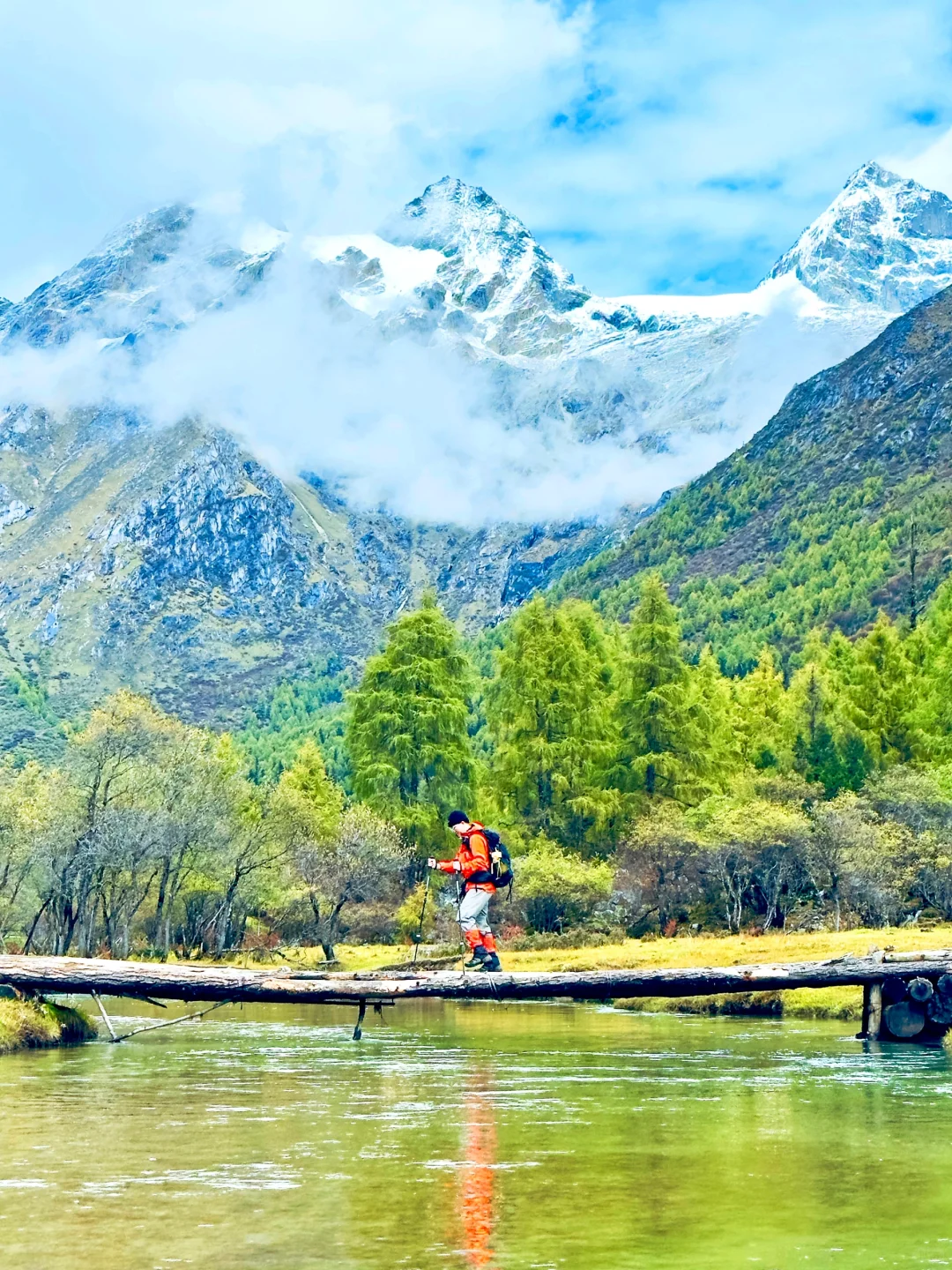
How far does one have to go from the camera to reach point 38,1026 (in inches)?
1576

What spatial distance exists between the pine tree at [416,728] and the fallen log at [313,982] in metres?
61.0

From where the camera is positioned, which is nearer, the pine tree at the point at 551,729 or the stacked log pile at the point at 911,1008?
the stacked log pile at the point at 911,1008

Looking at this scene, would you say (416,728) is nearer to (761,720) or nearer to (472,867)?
(761,720)

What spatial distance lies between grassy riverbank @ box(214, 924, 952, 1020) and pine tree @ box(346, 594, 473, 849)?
15.1 metres

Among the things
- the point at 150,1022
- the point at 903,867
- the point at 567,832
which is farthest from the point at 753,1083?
the point at 567,832

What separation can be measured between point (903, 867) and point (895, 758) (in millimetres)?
22000

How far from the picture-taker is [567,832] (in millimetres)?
94938

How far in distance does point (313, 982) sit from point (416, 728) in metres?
66.2

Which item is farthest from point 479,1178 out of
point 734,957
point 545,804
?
point 545,804

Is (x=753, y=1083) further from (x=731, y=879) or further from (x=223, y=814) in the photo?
(x=223, y=814)

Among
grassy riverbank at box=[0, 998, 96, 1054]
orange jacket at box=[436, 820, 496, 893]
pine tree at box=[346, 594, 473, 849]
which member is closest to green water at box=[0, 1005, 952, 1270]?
grassy riverbank at box=[0, 998, 96, 1054]

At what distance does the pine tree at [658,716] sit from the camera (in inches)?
3780

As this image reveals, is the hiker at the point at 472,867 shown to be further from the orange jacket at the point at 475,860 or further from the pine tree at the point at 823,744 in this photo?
the pine tree at the point at 823,744

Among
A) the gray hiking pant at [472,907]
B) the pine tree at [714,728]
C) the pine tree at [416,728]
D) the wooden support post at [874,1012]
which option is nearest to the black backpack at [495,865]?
the gray hiking pant at [472,907]
